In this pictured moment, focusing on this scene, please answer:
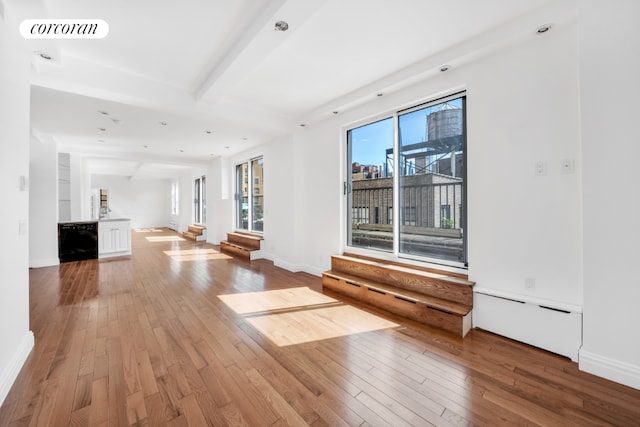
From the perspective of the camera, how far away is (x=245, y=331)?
8.71 ft

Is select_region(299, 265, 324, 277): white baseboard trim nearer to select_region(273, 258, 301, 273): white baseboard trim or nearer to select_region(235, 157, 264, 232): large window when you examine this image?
select_region(273, 258, 301, 273): white baseboard trim

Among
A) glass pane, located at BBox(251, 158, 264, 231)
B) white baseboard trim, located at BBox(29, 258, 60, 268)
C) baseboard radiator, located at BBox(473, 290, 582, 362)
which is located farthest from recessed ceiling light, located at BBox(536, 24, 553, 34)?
white baseboard trim, located at BBox(29, 258, 60, 268)

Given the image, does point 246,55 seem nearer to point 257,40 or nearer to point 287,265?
point 257,40

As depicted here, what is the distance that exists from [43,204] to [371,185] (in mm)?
6757

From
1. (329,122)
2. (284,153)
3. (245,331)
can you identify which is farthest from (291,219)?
(245,331)

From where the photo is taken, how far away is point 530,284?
94.9 inches

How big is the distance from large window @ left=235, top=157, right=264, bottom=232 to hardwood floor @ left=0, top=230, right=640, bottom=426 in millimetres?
3801

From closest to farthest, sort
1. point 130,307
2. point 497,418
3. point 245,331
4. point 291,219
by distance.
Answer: point 497,418
point 245,331
point 130,307
point 291,219

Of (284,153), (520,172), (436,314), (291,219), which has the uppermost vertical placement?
(284,153)

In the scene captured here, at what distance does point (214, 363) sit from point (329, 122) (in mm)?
3777

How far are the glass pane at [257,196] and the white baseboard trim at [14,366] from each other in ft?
15.9

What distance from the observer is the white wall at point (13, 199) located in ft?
5.93

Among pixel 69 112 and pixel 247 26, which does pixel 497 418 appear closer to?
pixel 247 26

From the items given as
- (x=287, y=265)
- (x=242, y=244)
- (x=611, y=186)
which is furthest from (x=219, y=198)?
(x=611, y=186)
